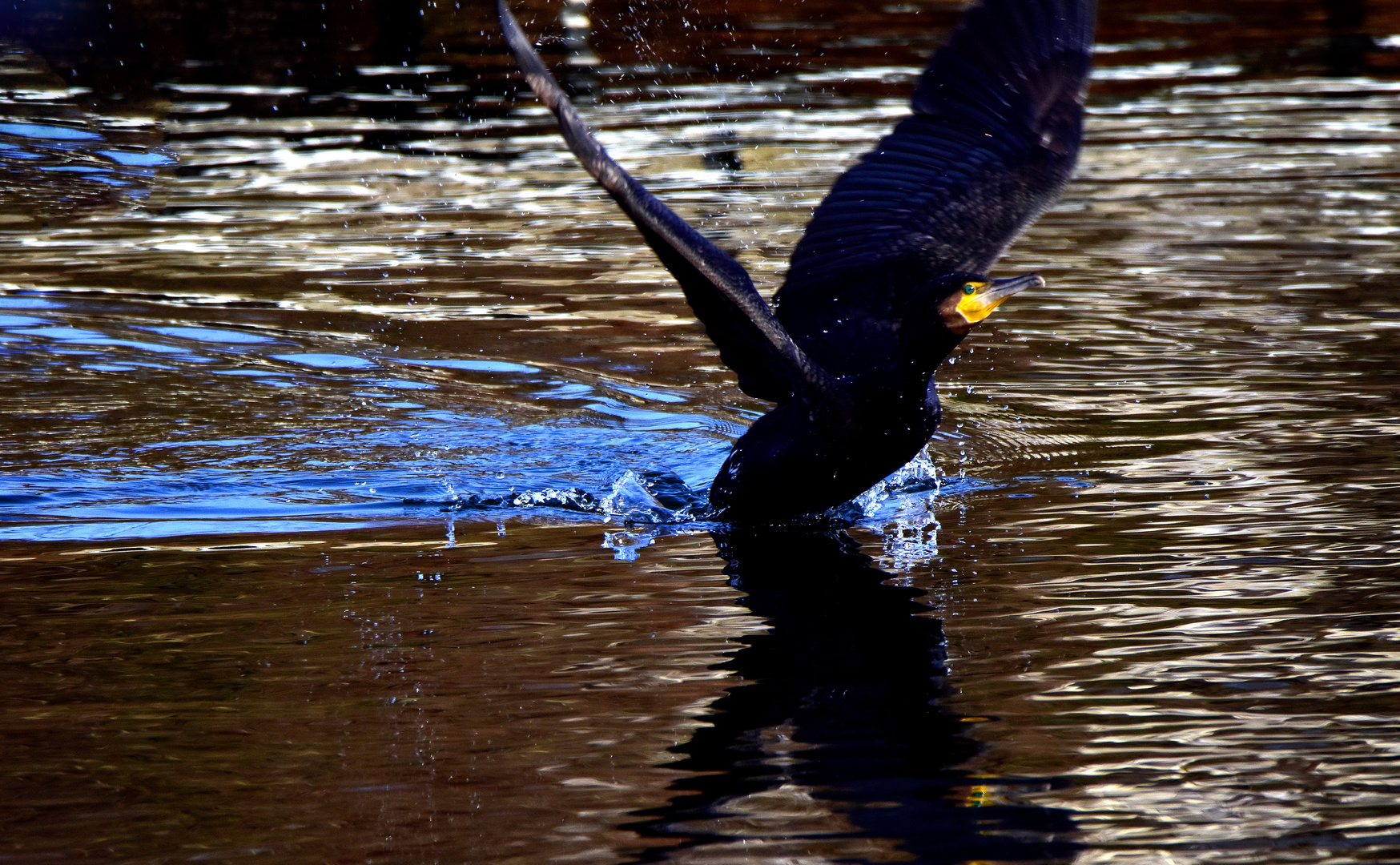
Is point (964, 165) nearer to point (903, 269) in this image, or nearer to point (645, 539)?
point (903, 269)

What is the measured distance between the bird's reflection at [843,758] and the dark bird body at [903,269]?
0.83 m

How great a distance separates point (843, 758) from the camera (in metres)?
3.66

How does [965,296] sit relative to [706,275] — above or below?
below

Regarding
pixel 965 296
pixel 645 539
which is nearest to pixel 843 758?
pixel 645 539

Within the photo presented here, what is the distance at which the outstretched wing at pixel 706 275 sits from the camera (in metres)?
4.54

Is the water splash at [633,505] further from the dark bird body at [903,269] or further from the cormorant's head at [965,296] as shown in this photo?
the cormorant's head at [965,296]

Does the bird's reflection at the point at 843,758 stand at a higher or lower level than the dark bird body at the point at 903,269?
lower

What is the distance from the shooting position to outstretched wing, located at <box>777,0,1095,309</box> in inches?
247

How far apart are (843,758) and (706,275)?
1697 mm

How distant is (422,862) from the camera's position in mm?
3266

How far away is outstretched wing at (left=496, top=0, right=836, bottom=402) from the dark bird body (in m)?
0.01

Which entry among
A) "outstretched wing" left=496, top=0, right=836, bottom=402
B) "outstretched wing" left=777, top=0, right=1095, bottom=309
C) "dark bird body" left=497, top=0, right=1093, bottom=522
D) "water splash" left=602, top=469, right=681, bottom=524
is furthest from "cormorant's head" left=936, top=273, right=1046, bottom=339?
"water splash" left=602, top=469, right=681, bottom=524

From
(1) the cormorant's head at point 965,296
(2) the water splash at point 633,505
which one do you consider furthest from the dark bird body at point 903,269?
(2) the water splash at point 633,505

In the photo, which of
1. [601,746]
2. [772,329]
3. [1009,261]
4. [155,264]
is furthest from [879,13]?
[601,746]
